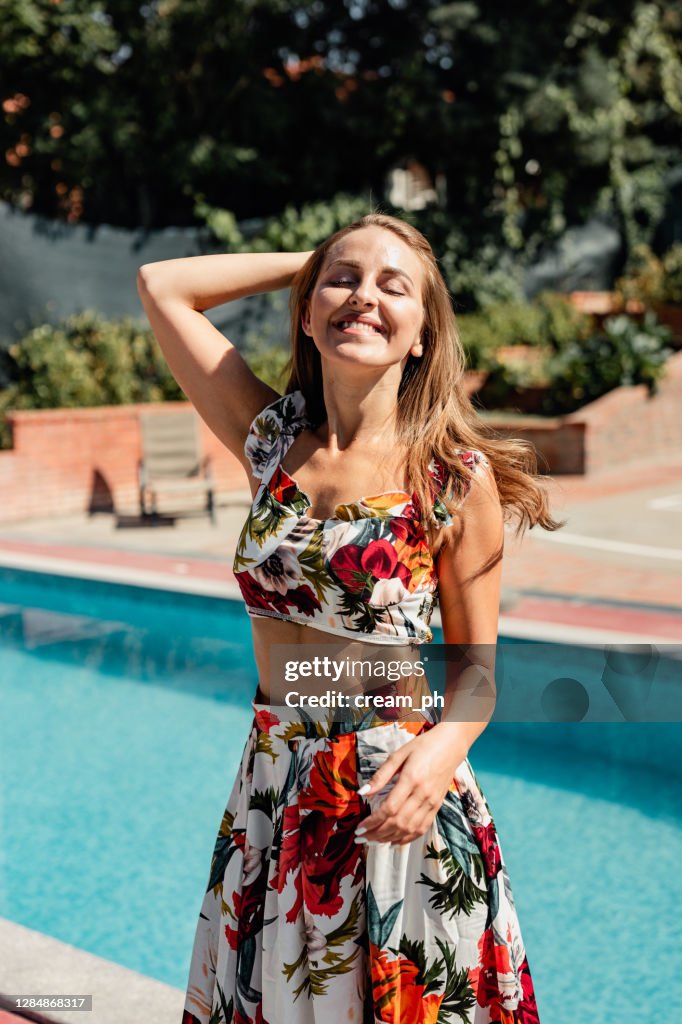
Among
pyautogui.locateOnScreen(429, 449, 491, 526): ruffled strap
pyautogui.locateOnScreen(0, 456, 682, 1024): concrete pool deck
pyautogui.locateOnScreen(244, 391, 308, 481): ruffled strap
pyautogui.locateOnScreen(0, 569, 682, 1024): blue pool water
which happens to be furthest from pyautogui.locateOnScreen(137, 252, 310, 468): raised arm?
pyautogui.locateOnScreen(0, 569, 682, 1024): blue pool water

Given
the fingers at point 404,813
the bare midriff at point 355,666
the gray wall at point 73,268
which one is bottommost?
the fingers at point 404,813

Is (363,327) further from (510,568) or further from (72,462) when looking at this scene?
(72,462)

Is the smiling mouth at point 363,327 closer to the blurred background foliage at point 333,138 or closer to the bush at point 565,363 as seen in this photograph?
the blurred background foliage at point 333,138

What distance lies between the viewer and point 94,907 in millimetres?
3898

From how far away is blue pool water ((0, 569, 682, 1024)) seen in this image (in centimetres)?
358

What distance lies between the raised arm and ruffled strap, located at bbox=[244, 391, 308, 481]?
0.06 metres

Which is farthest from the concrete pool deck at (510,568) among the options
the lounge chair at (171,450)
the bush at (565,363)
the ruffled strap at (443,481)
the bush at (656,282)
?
the bush at (656,282)

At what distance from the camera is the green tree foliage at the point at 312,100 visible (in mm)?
13023

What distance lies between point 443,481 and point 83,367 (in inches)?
403

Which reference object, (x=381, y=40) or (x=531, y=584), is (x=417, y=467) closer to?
(x=531, y=584)

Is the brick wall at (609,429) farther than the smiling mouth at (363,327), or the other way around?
the brick wall at (609,429)

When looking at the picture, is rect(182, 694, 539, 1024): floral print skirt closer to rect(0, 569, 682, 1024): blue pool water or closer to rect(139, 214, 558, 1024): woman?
rect(139, 214, 558, 1024): woman

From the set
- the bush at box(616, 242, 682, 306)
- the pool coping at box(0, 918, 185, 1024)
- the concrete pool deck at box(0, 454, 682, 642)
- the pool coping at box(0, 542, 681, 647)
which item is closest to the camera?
the pool coping at box(0, 918, 185, 1024)

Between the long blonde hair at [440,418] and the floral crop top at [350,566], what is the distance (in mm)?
25
